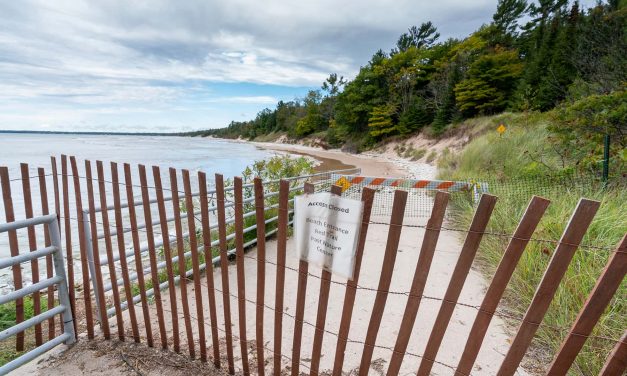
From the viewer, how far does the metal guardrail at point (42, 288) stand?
7.30ft

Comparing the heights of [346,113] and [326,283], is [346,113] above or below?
above

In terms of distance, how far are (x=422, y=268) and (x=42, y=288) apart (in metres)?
2.76

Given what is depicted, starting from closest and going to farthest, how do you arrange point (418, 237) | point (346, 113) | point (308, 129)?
point (418, 237) → point (346, 113) → point (308, 129)

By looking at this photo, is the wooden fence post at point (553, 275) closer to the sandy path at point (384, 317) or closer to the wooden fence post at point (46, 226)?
the sandy path at point (384, 317)

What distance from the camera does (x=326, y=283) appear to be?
1.87 meters

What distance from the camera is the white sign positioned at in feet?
5.66

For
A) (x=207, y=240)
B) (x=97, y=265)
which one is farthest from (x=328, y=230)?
(x=97, y=265)

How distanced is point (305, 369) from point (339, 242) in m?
1.31

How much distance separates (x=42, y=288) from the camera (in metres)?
2.40

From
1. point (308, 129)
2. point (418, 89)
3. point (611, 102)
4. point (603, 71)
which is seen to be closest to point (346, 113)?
point (418, 89)

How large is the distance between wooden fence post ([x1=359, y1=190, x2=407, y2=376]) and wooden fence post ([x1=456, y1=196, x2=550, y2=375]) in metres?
0.45

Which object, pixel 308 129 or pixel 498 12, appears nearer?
pixel 498 12

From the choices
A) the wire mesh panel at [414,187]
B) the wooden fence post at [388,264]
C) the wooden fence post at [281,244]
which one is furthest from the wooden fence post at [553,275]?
the wire mesh panel at [414,187]

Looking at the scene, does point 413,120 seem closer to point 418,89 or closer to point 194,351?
point 418,89
